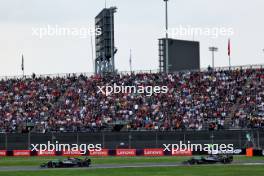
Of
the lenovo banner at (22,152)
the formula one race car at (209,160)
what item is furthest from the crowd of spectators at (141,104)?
the formula one race car at (209,160)

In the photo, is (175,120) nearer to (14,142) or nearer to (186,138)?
(186,138)

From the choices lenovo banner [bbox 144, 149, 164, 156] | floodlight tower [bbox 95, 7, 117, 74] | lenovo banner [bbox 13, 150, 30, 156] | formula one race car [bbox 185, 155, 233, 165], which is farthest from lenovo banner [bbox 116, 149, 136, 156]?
floodlight tower [bbox 95, 7, 117, 74]

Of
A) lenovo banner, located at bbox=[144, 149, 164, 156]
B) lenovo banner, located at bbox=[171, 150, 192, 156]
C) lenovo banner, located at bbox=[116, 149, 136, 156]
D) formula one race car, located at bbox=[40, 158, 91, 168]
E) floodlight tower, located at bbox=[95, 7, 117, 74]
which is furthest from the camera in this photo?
floodlight tower, located at bbox=[95, 7, 117, 74]

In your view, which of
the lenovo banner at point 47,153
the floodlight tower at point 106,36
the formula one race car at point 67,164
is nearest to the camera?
the formula one race car at point 67,164

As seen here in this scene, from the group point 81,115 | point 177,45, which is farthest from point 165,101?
point 177,45

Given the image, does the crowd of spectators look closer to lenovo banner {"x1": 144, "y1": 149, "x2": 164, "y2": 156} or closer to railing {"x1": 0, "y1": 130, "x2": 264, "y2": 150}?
railing {"x1": 0, "y1": 130, "x2": 264, "y2": 150}

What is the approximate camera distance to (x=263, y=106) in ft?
222

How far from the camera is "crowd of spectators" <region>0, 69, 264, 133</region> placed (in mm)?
68438

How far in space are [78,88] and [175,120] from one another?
17435mm

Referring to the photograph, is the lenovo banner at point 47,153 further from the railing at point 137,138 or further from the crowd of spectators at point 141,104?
the crowd of spectators at point 141,104

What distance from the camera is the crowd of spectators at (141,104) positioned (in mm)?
68438

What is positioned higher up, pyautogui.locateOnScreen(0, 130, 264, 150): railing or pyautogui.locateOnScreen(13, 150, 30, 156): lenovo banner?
pyautogui.locateOnScreen(0, 130, 264, 150): railing

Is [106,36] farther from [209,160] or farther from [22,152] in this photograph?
[209,160]

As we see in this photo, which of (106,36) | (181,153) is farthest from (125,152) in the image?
(106,36)
